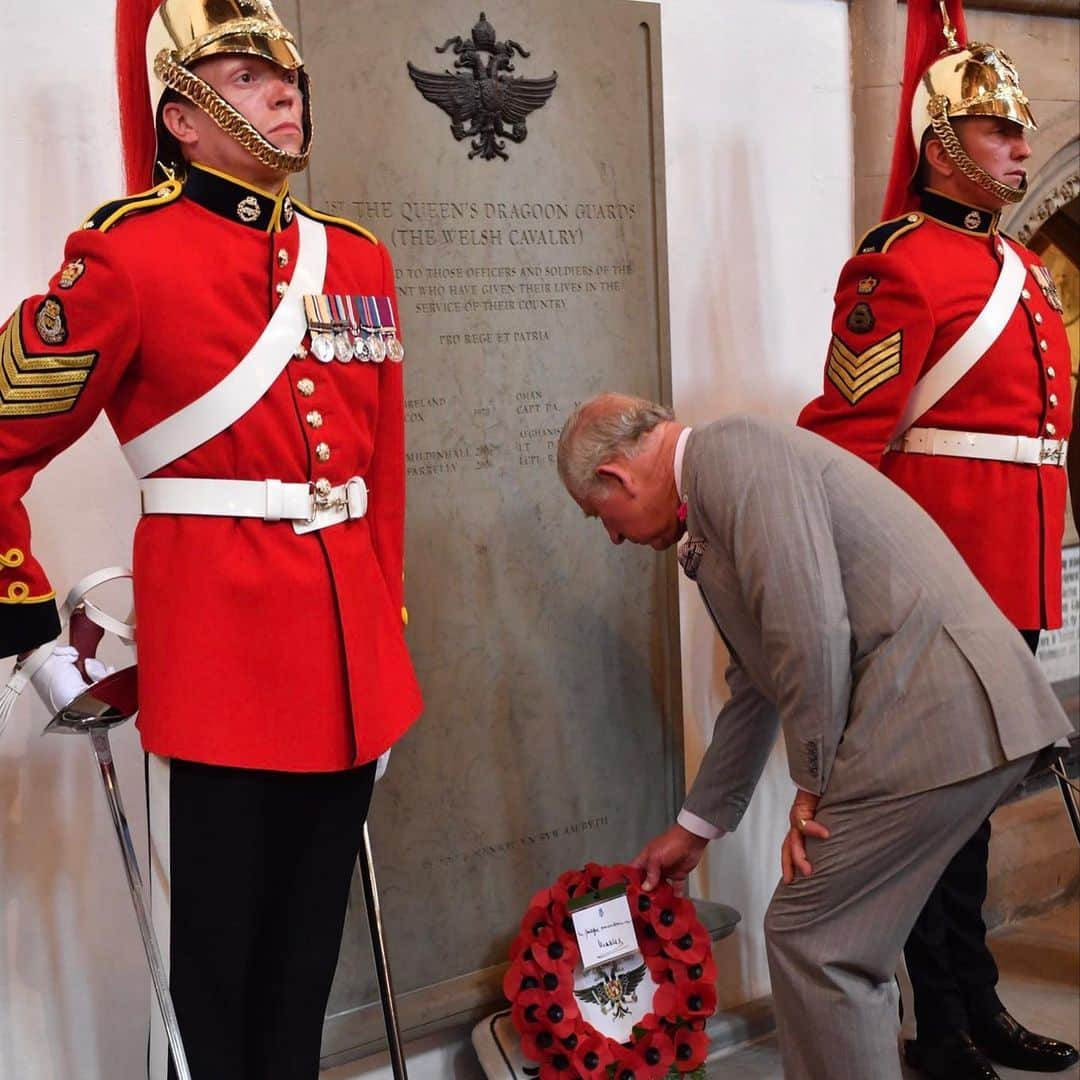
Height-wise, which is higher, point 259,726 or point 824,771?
point 259,726

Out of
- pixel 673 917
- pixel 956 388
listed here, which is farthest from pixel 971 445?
pixel 673 917

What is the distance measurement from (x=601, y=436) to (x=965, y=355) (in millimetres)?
843

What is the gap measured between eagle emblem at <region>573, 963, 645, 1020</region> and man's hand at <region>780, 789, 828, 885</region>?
60 cm

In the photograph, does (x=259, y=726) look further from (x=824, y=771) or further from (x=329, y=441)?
(x=824, y=771)

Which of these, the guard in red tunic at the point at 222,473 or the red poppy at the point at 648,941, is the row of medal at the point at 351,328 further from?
the red poppy at the point at 648,941

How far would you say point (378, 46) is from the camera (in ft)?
7.54

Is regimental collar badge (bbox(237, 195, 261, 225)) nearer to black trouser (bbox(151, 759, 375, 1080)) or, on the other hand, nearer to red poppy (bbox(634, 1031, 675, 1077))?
black trouser (bbox(151, 759, 375, 1080))

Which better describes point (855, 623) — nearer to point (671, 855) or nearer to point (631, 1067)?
point (671, 855)

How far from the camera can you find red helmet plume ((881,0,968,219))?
2.54m

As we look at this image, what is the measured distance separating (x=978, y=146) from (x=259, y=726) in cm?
154

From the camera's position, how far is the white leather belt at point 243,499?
1.62 meters

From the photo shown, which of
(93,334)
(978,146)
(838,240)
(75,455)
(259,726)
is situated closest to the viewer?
(93,334)

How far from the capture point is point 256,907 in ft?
5.62

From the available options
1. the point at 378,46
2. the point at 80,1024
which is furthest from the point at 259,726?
the point at 378,46
